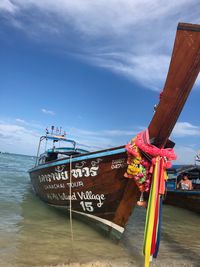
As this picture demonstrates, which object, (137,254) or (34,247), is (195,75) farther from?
(34,247)

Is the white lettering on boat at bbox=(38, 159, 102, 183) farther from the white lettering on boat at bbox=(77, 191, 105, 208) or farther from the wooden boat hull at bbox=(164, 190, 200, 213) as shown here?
the wooden boat hull at bbox=(164, 190, 200, 213)

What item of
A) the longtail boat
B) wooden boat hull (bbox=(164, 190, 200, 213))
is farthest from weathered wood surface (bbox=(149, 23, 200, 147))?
wooden boat hull (bbox=(164, 190, 200, 213))

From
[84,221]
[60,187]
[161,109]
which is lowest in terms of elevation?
[84,221]

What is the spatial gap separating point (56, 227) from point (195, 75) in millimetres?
5086

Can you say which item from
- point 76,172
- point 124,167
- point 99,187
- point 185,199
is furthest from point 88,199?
point 185,199

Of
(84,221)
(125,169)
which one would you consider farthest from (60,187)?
(125,169)

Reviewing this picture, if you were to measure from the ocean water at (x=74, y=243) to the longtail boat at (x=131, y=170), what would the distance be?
453 millimetres

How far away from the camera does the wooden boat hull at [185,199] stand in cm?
1138

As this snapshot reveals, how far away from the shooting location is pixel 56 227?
7.59 m

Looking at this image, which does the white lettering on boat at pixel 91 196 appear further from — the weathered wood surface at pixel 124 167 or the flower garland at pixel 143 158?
the flower garland at pixel 143 158

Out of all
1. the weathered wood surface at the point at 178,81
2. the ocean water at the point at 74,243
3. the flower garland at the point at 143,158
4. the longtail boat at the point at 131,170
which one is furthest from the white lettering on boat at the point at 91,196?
the weathered wood surface at the point at 178,81

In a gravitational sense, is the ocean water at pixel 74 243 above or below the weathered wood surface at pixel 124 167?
below

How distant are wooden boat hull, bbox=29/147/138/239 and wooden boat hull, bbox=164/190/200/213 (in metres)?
5.76

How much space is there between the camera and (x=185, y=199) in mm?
12023
